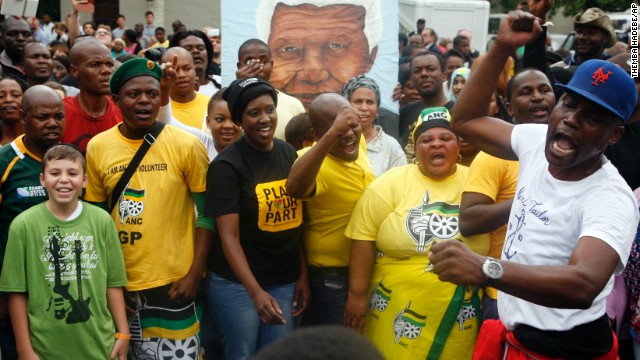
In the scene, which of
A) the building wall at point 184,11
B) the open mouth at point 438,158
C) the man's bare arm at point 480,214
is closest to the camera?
the man's bare arm at point 480,214

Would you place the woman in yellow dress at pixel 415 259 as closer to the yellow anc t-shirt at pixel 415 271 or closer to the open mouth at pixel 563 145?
the yellow anc t-shirt at pixel 415 271

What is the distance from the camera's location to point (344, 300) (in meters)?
4.28

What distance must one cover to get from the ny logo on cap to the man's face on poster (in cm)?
416

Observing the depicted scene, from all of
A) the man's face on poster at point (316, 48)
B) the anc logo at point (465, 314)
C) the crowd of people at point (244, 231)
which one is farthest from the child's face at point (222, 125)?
the man's face on poster at point (316, 48)

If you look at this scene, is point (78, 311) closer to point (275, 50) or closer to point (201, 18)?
point (275, 50)

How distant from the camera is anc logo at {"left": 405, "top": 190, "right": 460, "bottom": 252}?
3.96 m

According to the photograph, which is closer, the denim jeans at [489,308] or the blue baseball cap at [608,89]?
the blue baseball cap at [608,89]

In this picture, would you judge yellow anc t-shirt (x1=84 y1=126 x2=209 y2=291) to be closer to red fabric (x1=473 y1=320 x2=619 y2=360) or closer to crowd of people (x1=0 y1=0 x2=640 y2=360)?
crowd of people (x1=0 y1=0 x2=640 y2=360)

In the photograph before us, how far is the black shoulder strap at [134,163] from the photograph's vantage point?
13.2 feet

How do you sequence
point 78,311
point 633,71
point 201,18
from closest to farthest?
→ point 78,311, point 633,71, point 201,18

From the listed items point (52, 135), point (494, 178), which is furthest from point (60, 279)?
point (494, 178)

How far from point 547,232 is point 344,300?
1.72 meters

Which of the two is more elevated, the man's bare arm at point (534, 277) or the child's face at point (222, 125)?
the child's face at point (222, 125)

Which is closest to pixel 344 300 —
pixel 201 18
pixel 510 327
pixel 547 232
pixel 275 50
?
pixel 510 327
